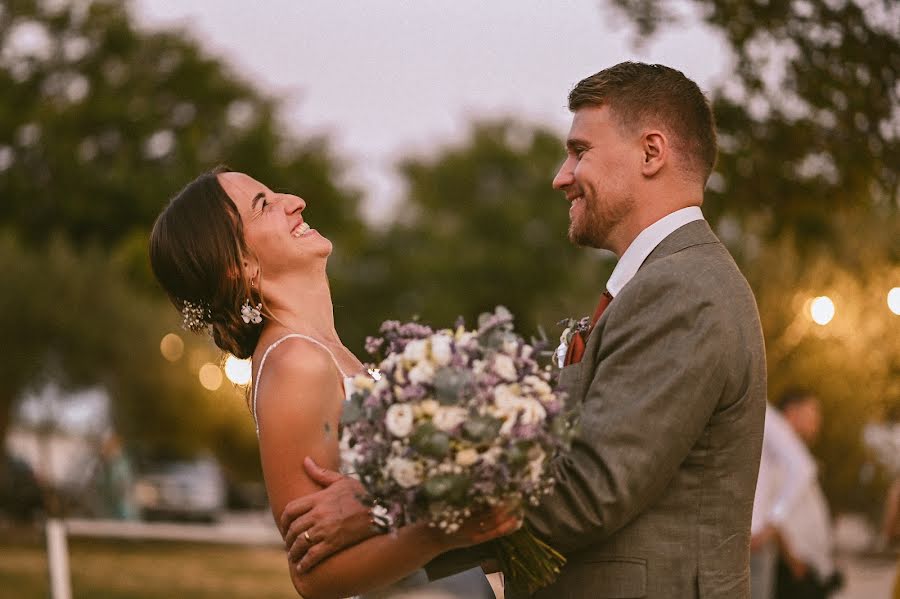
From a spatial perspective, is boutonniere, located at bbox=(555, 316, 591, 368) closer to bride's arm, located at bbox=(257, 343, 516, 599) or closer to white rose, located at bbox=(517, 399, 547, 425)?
bride's arm, located at bbox=(257, 343, 516, 599)

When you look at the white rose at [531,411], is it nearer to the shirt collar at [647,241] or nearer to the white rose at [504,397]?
the white rose at [504,397]

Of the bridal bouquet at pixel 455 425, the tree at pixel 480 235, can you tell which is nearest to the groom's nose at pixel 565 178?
the bridal bouquet at pixel 455 425

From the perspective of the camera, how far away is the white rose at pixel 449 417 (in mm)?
2896

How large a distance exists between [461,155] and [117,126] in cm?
2538

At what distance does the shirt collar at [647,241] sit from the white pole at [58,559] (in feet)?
20.3

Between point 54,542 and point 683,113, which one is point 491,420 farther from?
point 54,542

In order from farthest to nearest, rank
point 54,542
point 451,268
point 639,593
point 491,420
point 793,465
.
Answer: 1. point 451,268
2. point 793,465
3. point 54,542
4. point 639,593
5. point 491,420

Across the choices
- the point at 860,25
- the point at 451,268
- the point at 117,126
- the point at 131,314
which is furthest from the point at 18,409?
the point at 860,25

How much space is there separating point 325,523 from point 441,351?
761 mm

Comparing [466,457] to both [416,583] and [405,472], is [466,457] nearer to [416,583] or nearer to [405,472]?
[405,472]

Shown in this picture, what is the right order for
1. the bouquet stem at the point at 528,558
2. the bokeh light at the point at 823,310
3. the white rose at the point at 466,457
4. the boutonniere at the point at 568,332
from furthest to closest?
1. the bokeh light at the point at 823,310
2. the boutonniere at the point at 568,332
3. the bouquet stem at the point at 528,558
4. the white rose at the point at 466,457

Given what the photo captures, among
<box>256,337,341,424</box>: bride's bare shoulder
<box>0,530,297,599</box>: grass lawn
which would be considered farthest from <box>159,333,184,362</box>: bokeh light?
<box>256,337,341,424</box>: bride's bare shoulder

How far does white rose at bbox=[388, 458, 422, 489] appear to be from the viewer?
2908 millimetres

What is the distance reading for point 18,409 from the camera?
29875 millimetres
